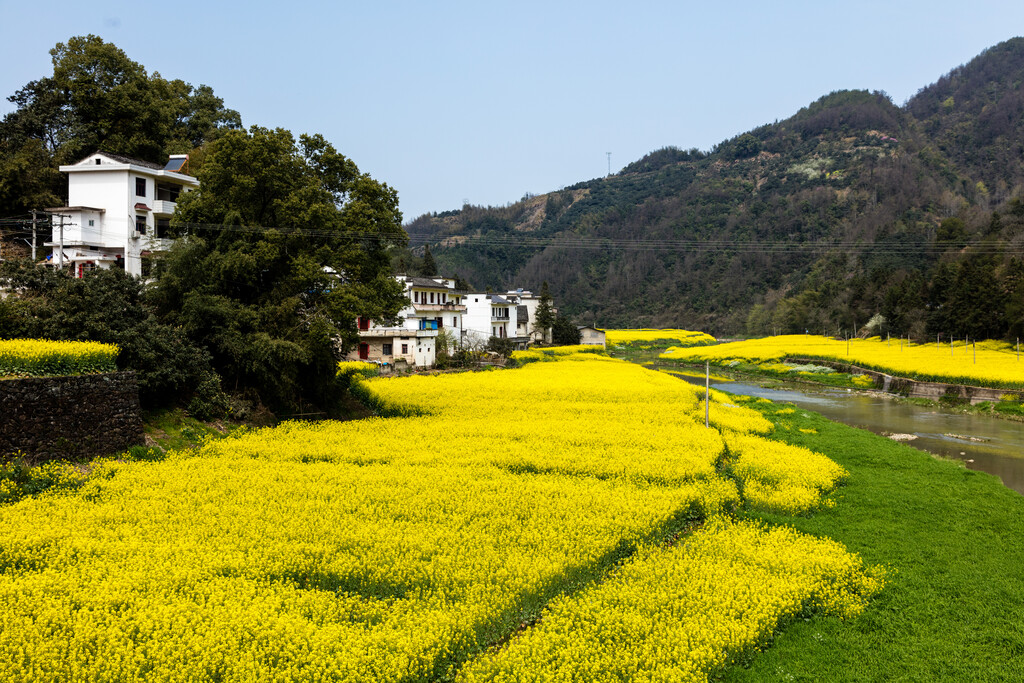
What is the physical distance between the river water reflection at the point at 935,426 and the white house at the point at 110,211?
112 feet

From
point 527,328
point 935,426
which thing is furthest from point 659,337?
point 935,426

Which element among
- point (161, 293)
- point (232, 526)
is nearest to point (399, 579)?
point (232, 526)

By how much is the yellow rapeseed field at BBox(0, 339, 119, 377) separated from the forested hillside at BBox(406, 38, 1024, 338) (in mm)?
55008

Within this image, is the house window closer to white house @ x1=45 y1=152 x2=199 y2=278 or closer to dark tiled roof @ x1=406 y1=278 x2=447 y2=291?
white house @ x1=45 y1=152 x2=199 y2=278

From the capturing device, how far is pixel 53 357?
671 inches

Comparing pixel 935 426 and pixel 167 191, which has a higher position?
pixel 167 191

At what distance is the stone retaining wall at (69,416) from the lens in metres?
15.6

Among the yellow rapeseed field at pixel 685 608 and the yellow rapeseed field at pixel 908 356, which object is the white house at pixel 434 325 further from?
the yellow rapeseed field at pixel 685 608

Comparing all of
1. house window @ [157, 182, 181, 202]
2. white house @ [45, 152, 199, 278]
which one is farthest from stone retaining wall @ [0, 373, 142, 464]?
house window @ [157, 182, 181, 202]

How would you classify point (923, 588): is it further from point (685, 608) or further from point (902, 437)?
point (902, 437)

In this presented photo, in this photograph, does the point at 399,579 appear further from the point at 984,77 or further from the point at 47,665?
the point at 984,77

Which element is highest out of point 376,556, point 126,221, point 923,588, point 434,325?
point 126,221

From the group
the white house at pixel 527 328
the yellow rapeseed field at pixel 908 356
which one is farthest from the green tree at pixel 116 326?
the white house at pixel 527 328

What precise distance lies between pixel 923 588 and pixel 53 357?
2030 cm
